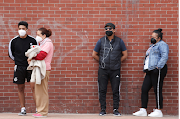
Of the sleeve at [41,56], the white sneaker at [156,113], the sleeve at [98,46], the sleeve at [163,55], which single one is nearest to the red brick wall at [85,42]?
the sleeve at [98,46]

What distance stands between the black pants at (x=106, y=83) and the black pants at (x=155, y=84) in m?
0.56

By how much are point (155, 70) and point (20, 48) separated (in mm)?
2777

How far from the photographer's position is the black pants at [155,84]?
18.4 feet

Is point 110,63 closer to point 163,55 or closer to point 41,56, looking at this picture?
point 163,55

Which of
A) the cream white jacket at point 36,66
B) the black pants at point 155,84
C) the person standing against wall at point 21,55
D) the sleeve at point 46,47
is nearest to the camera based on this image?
the cream white jacket at point 36,66

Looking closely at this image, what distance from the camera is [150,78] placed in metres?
5.74

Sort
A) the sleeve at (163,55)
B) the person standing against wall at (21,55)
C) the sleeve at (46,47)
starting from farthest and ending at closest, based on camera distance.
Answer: the sleeve at (163,55) → the person standing against wall at (21,55) → the sleeve at (46,47)

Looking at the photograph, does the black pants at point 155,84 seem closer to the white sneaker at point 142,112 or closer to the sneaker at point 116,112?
the white sneaker at point 142,112

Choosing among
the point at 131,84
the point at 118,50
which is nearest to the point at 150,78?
the point at 131,84

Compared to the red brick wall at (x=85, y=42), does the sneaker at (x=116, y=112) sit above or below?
below

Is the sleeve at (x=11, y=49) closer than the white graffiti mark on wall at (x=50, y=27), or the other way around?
the sleeve at (x=11, y=49)

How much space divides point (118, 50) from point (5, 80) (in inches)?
102

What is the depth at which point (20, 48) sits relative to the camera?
5.37m

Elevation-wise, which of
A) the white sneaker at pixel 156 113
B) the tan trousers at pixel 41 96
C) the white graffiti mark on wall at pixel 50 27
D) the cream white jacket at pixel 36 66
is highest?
the white graffiti mark on wall at pixel 50 27
